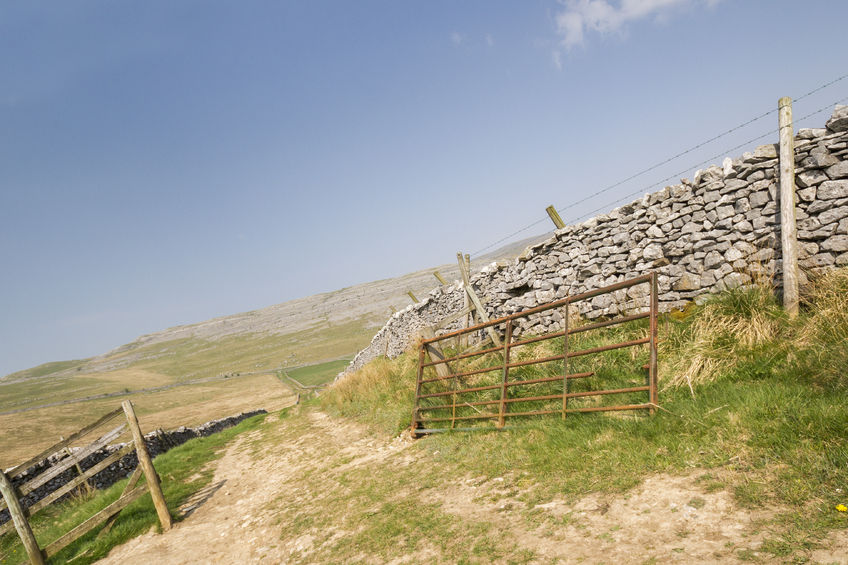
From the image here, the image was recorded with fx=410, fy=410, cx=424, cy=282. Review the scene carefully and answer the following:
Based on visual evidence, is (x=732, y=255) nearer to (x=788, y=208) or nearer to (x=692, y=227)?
(x=692, y=227)

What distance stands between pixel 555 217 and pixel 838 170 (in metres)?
5.17

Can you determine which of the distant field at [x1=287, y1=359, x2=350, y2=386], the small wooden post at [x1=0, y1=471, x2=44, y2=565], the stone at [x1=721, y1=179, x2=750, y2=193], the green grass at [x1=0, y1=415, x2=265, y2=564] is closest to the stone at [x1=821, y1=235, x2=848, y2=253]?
the stone at [x1=721, y1=179, x2=750, y2=193]

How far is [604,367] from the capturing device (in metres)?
6.56

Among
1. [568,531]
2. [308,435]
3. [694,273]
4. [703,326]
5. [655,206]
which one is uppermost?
[655,206]

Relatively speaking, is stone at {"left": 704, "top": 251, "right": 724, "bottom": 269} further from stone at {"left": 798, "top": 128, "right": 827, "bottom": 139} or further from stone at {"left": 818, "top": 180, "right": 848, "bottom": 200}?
stone at {"left": 798, "top": 128, "right": 827, "bottom": 139}

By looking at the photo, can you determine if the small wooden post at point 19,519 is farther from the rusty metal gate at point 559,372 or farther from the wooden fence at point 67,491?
the rusty metal gate at point 559,372

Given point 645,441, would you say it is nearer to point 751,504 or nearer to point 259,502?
point 751,504

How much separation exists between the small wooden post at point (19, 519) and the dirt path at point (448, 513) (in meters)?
1.18

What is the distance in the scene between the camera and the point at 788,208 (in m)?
6.45

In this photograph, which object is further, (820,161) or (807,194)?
(807,194)

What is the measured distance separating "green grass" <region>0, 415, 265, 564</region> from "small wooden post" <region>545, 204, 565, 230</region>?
1008 cm

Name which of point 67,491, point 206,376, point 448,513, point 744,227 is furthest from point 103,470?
point 206,376

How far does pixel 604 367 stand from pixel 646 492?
122 inches

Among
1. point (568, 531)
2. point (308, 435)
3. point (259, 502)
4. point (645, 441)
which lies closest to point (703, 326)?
point (645, 441)
